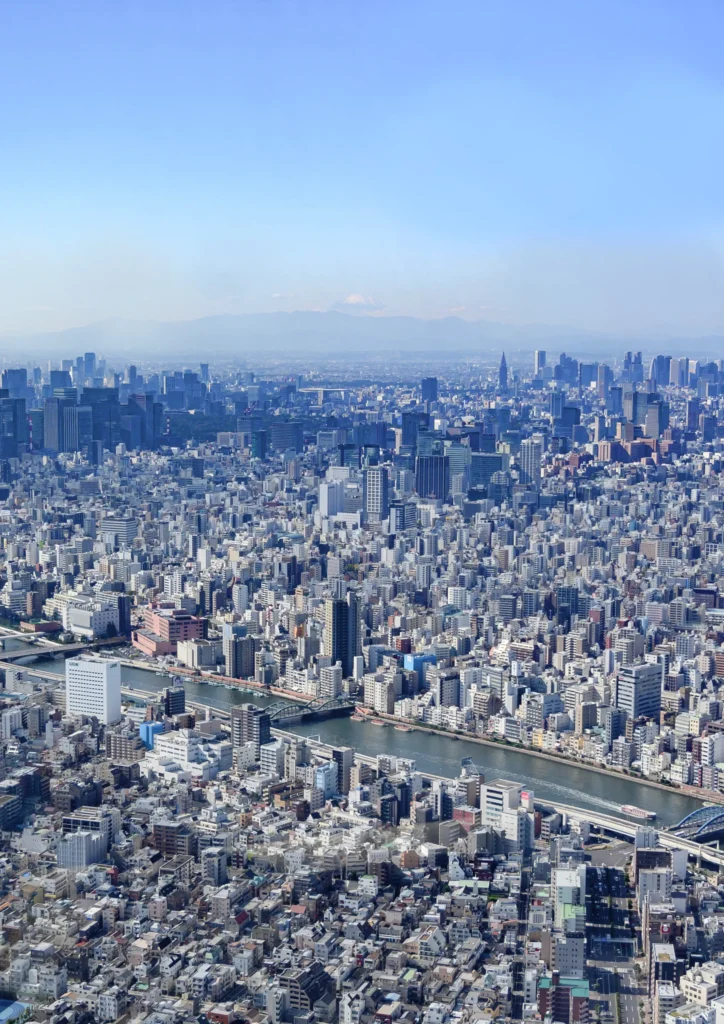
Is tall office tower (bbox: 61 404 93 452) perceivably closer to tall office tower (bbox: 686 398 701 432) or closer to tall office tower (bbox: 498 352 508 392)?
tall office tower (bbox: 686 398 701 432)

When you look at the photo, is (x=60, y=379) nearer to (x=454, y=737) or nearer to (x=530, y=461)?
(x=530, y=461)

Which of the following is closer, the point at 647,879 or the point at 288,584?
the point at 647,879

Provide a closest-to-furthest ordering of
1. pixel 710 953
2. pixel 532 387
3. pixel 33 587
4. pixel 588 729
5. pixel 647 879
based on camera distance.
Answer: pixel 710 953, pixel 647 879, pixel 588 729, pixel 33 587, pixel 532 387

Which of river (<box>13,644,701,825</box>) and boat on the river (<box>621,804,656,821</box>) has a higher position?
boat on the river (<box>621,804,656,821</box>)

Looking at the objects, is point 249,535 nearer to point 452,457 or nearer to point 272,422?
point 452,457

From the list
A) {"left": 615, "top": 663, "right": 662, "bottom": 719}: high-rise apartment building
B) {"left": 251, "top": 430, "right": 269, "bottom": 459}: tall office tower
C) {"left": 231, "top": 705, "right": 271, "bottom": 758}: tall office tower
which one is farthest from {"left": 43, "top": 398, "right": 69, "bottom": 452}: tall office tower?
{"left": 231, "top": 705, "right": 271, "bottom": 758}: tall office tower

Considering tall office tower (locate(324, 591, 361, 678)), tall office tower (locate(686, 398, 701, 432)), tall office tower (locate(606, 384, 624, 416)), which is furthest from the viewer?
tall office tower (locate(606, 384, 624, 416))

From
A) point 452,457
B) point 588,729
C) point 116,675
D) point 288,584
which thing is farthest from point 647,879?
point 452,457
